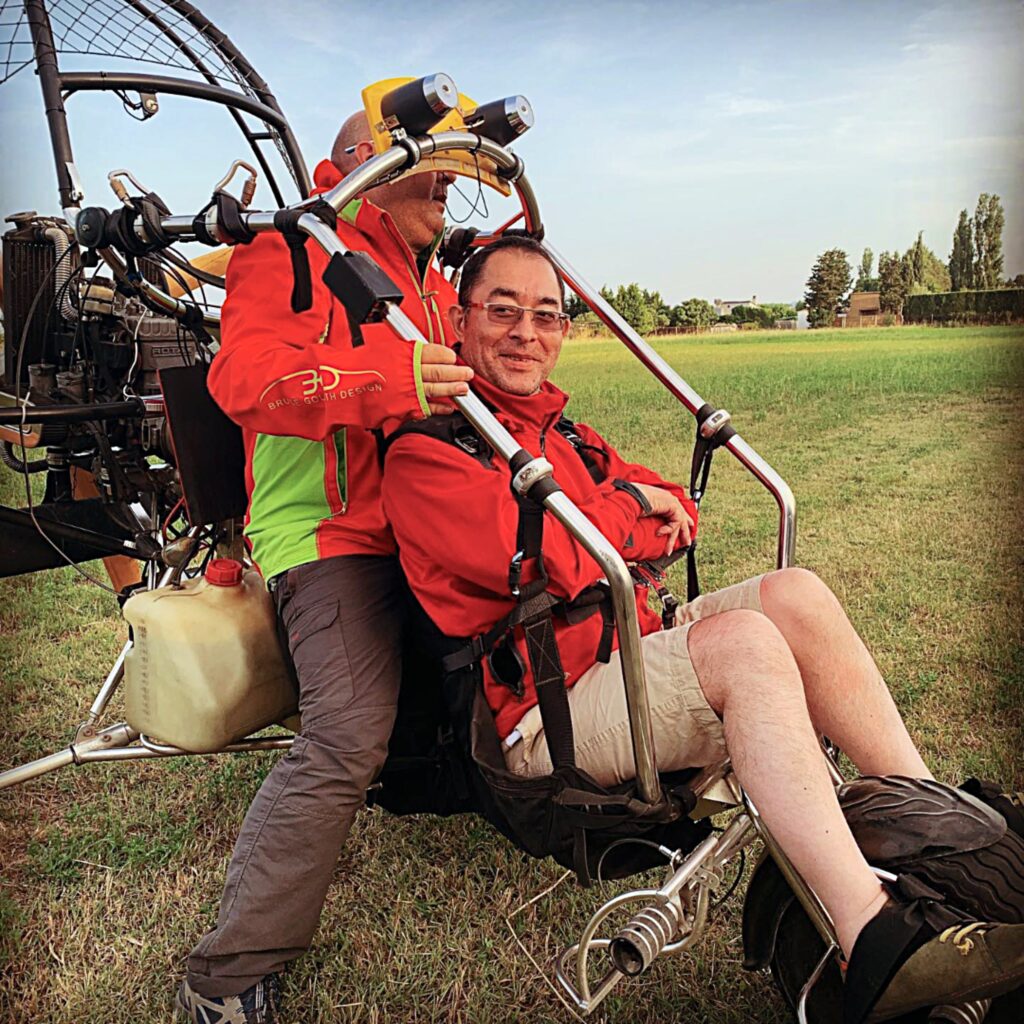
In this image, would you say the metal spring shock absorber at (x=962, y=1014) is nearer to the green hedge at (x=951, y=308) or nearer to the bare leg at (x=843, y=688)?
the bare leg at (x=843, y=688)

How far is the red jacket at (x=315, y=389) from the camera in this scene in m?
2.02

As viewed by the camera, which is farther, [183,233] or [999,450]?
[999,450]

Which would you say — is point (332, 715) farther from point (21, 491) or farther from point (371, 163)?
point (21, 491)

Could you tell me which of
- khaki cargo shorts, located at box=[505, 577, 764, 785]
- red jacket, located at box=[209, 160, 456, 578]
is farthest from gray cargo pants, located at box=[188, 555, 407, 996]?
khaki cargo shorts, located at box=[505, 577, 764, 785]

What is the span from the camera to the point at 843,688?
213 cm

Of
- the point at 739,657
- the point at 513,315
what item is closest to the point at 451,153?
the point at 513,315

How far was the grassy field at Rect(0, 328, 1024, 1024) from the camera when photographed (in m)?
2.46

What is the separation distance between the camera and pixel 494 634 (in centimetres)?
213

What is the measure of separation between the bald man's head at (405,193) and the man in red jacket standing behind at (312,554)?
0.03 meters

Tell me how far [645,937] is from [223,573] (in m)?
1.40

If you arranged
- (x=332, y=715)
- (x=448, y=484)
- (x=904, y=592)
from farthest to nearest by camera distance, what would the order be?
1. (x=904, y=592)
2. (x=332, y=715)
3. (x=448, y=484)

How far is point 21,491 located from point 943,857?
3.67m

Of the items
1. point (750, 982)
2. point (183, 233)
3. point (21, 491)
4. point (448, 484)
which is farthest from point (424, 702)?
point (21, 491)

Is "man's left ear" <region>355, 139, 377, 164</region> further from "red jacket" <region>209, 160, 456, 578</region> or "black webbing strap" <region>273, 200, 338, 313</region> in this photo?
"black webbing strap" <region>273, 200, 338, 313</region>
